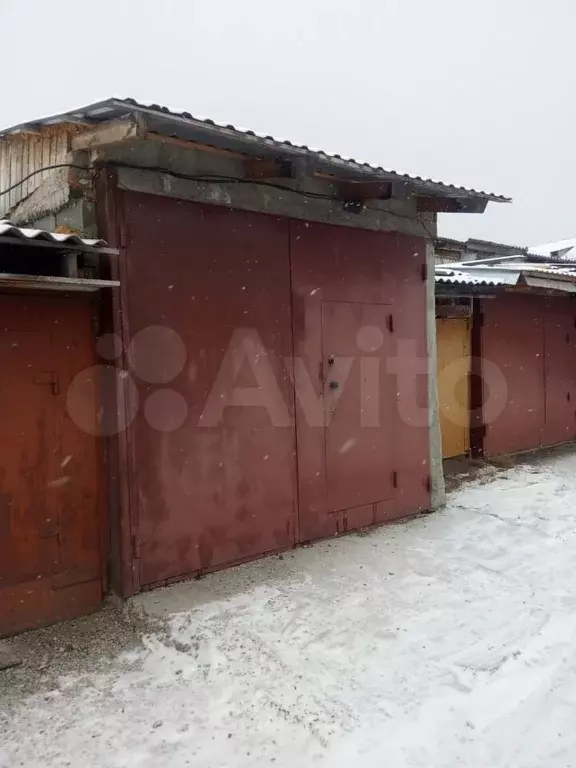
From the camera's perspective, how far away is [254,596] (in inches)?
180

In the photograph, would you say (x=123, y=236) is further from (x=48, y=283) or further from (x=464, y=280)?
(x=464, y=280)

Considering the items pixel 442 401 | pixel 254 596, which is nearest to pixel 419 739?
pixel 254 596

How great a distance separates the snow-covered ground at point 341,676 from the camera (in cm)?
293

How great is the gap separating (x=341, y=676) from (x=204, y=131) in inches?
135

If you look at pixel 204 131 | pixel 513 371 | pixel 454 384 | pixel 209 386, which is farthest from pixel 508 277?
pixel 204 131

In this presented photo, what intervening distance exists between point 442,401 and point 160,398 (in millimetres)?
5666

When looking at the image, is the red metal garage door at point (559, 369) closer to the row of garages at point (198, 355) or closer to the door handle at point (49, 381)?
the row of garages at point (198, 355)

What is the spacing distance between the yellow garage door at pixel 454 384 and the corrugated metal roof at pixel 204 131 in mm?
4148

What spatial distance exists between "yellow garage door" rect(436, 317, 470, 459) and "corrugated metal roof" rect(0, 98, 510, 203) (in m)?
4.15

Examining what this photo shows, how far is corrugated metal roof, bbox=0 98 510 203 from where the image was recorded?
371 cm

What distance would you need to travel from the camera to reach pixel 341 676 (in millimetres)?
3557

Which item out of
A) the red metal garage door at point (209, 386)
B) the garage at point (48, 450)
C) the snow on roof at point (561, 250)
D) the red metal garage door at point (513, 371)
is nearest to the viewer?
the garage at point (48, 450)

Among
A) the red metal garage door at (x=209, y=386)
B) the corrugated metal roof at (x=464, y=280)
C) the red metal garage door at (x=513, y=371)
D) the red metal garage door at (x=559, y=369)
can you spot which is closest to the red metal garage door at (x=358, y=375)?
the red metal garage door at (x=209, y=386)

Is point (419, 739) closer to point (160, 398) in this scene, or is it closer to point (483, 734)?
point (483, 734)
